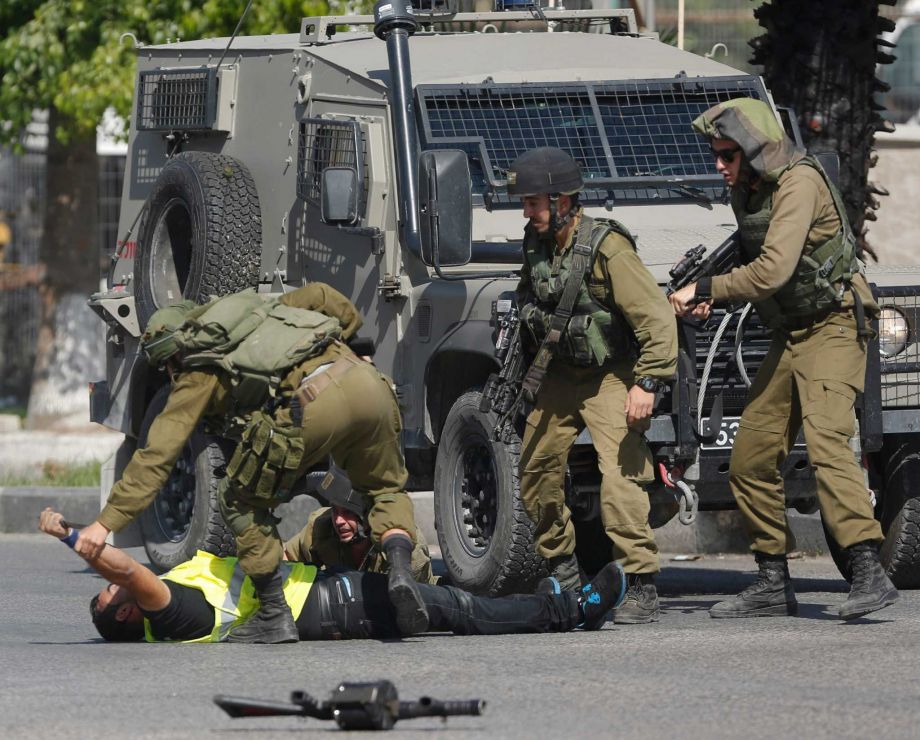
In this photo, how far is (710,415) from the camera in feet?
26.3

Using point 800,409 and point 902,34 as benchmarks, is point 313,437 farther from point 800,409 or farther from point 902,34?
point 902,34

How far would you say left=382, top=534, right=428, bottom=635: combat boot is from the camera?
22.5 ft

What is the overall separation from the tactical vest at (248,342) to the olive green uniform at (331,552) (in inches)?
35.2

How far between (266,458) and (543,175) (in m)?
1.44

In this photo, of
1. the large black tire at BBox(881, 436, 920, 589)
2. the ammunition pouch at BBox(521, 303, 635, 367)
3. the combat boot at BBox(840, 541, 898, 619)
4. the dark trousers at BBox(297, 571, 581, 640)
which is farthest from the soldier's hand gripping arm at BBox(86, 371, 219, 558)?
the large black tire at BBox(881, 436, 920, 589)

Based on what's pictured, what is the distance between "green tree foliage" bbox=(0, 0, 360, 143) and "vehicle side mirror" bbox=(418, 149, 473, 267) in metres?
6.68

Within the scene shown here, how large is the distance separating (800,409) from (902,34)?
545 inches

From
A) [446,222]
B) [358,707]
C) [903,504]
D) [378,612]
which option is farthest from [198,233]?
[358,707]

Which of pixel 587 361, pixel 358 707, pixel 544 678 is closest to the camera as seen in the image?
pixel 358 707

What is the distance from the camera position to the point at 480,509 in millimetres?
8328

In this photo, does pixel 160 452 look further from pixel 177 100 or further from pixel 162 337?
pixel 177 100

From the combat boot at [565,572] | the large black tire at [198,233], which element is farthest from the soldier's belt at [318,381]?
the large black tire at [198,233]

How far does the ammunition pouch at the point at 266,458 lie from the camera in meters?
6.99

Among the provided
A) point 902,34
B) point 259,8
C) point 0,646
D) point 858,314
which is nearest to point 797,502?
point 858,314
